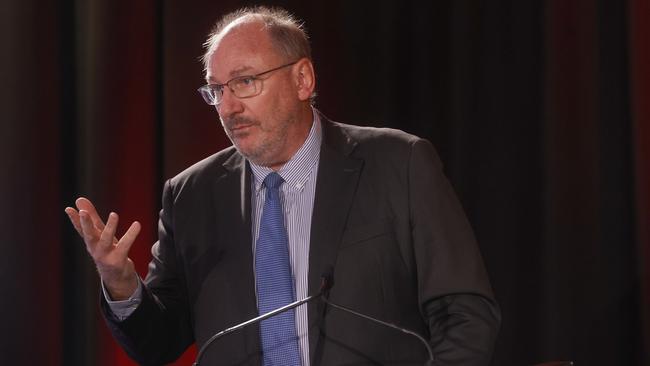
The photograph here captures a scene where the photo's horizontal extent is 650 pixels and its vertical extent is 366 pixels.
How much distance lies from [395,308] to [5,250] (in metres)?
1.21

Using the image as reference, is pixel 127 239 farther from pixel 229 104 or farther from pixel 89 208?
pixel 229 104

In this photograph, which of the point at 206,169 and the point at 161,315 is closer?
the point at 161,315

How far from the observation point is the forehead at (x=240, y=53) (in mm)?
1882

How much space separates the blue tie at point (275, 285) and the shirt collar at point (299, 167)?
0.18ft

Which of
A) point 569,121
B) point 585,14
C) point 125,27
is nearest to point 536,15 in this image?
point 585,14

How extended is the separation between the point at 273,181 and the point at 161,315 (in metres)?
0.39

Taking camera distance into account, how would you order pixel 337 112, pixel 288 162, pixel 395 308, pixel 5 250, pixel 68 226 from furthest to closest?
pixel 337 112 < pixel 68 226 < pixel 5 250 < pixel 288 162 < pixel 395 308

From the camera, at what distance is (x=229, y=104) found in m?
1.87

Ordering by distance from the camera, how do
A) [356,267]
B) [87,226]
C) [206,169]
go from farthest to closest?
1. [206,169]
2. [356,267]
3. [87,226]

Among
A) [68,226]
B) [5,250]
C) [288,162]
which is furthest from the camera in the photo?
[68,226]

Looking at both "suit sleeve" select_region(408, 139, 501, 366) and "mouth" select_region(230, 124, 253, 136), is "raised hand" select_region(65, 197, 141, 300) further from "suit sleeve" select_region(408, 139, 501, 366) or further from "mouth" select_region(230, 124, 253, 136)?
"suit sleeve" select_region(408, 139, 501, 366)

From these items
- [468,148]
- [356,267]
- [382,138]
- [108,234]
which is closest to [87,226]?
[108,234]

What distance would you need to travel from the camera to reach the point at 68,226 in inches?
103

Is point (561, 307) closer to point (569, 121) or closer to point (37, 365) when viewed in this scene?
point (569, 121)
